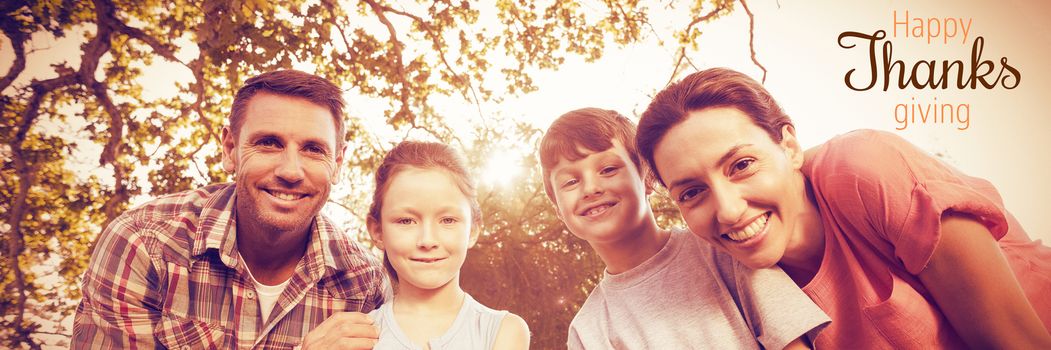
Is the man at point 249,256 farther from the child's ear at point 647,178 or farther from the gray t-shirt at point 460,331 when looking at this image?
the child's ear at point 647,178

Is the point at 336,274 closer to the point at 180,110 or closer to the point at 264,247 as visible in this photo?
the point at 264,247

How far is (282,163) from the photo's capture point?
219 cm

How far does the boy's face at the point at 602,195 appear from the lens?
1.99 metres

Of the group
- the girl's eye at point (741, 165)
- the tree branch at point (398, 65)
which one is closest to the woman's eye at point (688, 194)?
the girl's eye at point (741, 165)

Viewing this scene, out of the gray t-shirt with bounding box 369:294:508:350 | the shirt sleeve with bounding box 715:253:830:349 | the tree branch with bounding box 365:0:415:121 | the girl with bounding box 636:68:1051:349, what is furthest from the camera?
the tree branch with bounding box 365:0:415:121

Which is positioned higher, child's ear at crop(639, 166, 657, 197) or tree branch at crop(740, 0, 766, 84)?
tree branch at crop(740, 0, 766, 84)

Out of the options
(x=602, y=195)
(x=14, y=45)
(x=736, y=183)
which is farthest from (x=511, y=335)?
(x=14, y=45)

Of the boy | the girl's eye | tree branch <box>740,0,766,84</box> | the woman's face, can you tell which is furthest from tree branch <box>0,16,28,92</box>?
tree branch <box>740,0,766,84</box>

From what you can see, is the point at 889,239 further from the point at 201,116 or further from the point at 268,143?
the point at 201,116

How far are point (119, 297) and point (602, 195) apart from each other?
1863mm

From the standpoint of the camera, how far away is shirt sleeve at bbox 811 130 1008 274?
142 cm

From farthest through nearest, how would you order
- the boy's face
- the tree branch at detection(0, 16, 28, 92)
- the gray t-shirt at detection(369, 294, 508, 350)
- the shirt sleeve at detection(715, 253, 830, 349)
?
the tree branch at detection(0, 16, 28, 92) → the boy's face → the gray t-shirt at detection(369, 294, 508, 350) → the shirt sleeve at detection(715, 253, 830, 349)

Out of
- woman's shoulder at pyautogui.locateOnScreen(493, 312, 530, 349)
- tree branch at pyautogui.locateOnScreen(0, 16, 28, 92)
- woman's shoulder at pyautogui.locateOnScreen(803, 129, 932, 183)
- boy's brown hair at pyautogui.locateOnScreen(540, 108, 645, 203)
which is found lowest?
woman's shoulder at pyautogui.locateOnScreen(493, 312, 530, 349)

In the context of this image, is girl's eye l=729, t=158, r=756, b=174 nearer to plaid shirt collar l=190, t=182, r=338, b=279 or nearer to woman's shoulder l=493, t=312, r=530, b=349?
woman's shoulder l=493, t=312, r=530, b=349
